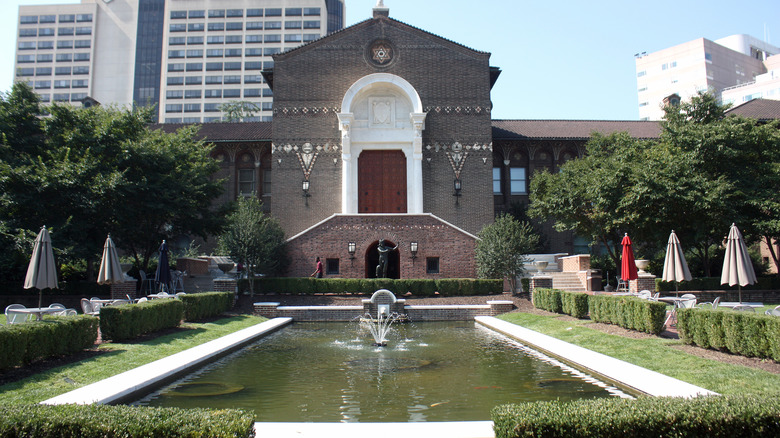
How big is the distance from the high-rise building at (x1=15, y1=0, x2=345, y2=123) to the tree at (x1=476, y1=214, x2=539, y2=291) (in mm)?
73618

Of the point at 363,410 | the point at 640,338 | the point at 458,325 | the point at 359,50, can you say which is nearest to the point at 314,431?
the point at 363,410

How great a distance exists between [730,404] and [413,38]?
28.9 metres

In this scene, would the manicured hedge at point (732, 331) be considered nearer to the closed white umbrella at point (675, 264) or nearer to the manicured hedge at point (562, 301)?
the closed white umbrella at point (675, 264)

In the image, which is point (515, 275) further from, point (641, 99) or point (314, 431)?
point (641, 99)

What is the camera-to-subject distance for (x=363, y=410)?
746 centimetres

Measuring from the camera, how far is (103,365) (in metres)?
10.2

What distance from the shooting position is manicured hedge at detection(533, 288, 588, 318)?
1798cm

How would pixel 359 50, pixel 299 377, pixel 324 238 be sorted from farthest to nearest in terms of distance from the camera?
1. pixel 359 50
2. pixel 324 238
3. pixel 299 377

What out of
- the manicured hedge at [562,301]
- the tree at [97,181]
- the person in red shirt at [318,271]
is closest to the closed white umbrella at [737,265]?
the manicured hedge at [562,301]

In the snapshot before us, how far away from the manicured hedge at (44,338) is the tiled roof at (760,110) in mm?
38497

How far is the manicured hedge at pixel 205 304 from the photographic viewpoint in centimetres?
1761

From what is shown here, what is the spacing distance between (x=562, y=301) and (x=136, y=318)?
13635 millimetres

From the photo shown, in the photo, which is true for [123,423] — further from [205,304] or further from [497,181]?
[497,181]

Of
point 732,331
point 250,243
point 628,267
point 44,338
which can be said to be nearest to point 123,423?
point 44,338
